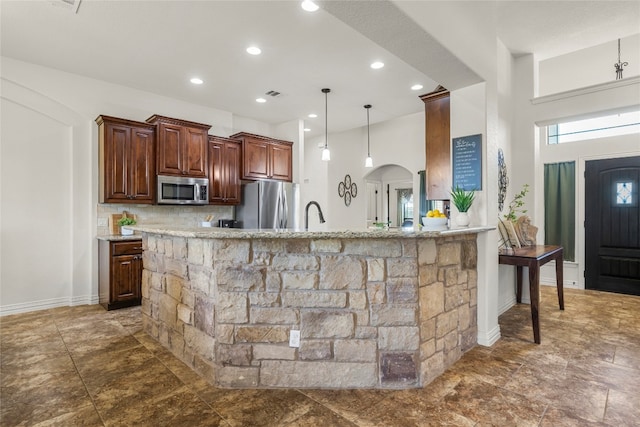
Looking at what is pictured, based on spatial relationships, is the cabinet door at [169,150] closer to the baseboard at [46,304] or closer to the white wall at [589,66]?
the baseboard at [46,304]

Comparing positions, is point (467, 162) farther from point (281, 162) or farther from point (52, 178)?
point (52, 178)

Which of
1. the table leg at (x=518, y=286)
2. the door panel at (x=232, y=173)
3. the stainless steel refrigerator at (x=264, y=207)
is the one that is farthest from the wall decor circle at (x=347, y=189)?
the table leg at (x=518, y=286)

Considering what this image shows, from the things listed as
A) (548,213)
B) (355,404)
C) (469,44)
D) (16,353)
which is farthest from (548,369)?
(16,353)

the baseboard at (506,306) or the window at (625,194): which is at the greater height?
the window at (625,194)

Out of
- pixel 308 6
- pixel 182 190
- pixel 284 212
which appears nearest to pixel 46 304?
pixel 182 190

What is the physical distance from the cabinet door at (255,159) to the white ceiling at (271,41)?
81 cm

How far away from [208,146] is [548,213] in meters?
5.31

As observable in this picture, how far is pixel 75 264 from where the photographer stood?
4152mm

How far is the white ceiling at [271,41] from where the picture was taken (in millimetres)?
2529

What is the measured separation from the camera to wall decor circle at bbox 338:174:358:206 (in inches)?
288

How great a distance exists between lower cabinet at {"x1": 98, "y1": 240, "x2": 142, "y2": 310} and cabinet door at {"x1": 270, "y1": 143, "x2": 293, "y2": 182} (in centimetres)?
249

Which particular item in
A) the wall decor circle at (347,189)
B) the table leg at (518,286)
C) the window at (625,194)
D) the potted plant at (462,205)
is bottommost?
the table leg at (518,286)

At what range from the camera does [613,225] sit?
4.54 m

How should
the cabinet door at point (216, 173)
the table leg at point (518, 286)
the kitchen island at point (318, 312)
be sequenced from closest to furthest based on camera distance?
the kitchen island at point (318, 312), the table leg at point (518, 286), the cabinet door at point (216, 173)
